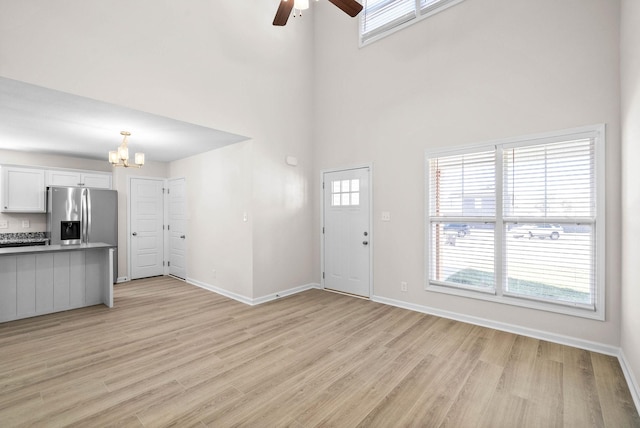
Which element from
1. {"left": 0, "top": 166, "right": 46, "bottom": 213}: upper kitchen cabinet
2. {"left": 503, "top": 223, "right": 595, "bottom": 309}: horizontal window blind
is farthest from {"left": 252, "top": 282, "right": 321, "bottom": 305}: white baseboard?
{"left": 0, "top": 166, "right": 46, "bottom": 213}: upper kitchen cabinet

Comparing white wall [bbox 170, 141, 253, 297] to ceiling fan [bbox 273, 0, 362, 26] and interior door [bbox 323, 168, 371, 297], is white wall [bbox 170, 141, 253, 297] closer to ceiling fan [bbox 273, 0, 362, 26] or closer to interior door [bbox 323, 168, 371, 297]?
interior door [bbox 323, 168, 371, 297]

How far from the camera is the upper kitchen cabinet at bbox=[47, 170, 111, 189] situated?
17.8ft

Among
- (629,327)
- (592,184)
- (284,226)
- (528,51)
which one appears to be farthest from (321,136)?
(629,327)

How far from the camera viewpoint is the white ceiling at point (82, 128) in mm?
2996

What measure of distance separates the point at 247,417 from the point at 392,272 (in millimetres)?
2941

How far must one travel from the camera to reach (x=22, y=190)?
5.12 metres

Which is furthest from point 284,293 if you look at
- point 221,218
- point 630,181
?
point 630,181

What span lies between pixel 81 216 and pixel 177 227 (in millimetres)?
1637

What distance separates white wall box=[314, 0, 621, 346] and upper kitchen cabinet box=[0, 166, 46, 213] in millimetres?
5081

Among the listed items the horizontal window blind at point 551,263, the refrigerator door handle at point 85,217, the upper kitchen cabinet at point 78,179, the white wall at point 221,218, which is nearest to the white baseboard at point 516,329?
the horizontal window blind at point 551,263

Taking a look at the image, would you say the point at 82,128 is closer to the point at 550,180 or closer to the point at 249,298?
the point at 249,298

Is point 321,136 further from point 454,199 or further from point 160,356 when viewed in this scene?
point 160,356

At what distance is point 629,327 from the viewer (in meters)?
2.46

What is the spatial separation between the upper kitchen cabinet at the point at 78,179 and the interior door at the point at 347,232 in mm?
4549
